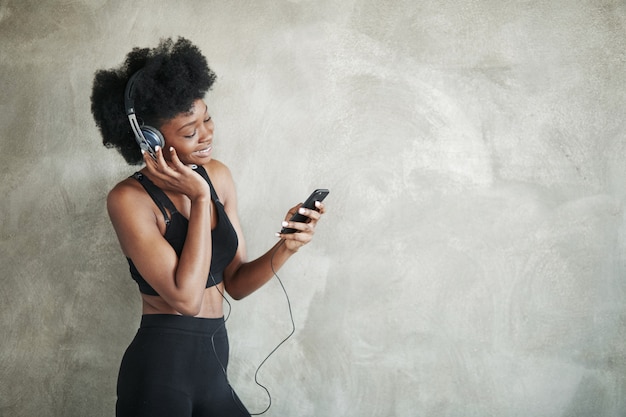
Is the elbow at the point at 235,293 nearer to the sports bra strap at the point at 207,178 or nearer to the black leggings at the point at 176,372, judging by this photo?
the black leggings at the point at 176,372

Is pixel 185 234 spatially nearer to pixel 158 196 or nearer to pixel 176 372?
pixel 158 196

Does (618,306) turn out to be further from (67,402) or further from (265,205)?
(67,402)

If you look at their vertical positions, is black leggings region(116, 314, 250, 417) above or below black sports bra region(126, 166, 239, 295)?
below

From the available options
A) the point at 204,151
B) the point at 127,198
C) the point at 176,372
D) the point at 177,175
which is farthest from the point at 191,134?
the point at 176,372

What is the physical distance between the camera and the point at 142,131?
70.2 inches

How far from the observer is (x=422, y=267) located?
239cm

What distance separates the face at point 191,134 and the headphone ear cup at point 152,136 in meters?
0.05

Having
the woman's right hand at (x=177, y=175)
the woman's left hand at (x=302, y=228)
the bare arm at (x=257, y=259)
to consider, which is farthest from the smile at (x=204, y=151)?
the woman's left hand at (x=302, y=228)

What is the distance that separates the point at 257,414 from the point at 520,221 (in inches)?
54.8

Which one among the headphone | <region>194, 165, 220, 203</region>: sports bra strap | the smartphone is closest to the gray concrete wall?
<region>194, 165, 220, 203</region>: sports bra strap

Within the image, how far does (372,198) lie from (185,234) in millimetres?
875

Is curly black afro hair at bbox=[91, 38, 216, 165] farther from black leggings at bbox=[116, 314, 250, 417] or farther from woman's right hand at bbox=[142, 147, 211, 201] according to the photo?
black leggings at bbox=[116, 314, 250, 417]

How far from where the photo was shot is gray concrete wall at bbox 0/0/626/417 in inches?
90.0

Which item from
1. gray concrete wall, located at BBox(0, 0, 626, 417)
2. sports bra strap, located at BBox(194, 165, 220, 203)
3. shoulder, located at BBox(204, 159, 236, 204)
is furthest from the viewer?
gray concrete wall, located at BBox(0, 0, 626, 417)
